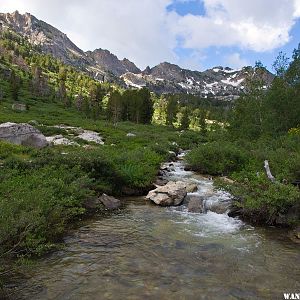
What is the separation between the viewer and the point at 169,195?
779 inches

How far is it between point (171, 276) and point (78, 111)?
10236 cm

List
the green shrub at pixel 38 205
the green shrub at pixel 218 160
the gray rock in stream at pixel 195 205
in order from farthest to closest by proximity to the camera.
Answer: the green shrub at pixel 218 160 < the gray rock in stream at pixel 195 205 < the green shrub at pixel 38 205

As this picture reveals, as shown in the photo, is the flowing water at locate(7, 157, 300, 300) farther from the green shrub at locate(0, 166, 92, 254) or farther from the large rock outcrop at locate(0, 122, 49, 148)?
the large rock outcrop at locate(0, 122, 49, 148)

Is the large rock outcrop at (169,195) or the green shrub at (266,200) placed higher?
the green shrub at (266,200)

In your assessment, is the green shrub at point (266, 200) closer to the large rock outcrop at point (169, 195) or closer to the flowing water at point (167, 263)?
the flowing water at point (167, 263)

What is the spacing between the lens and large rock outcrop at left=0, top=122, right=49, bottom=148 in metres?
32.2

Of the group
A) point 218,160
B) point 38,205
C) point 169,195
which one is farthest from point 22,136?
point 38,205

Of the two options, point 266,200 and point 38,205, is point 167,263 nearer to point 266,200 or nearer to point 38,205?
point 38,205

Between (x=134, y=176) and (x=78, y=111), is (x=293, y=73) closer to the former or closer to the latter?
(x=134, y=176)

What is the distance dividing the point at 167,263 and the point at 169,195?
342 inches

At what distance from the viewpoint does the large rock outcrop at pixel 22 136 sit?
1270 inches

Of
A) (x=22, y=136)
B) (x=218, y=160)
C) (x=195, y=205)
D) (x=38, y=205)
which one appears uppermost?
(x=218, y=160)

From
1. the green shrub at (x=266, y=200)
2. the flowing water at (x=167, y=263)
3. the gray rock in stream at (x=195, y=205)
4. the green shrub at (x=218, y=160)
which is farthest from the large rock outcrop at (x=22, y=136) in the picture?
the green shrub at (x=266, y=200)

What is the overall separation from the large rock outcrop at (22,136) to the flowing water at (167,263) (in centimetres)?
1852
